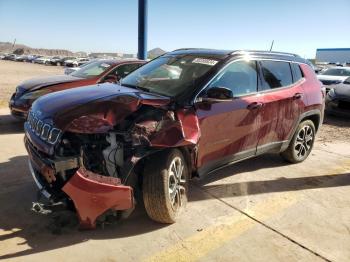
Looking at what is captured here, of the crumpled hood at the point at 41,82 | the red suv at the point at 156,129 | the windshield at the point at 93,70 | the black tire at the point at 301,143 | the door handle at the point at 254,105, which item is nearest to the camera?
the red suv at the point at 156,129

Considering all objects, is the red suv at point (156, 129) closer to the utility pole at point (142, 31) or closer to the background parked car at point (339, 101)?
the background parked car at point (339, 101)

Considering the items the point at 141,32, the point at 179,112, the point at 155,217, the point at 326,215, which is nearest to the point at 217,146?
the point at 179,112

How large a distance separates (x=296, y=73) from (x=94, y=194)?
3955 mm

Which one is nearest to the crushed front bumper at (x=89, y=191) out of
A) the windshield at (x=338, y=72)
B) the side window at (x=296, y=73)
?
the side window at (x=296, y=73)

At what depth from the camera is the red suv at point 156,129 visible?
3.41 meters

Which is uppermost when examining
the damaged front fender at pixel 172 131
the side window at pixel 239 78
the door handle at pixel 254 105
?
the side window at pixel 239 78

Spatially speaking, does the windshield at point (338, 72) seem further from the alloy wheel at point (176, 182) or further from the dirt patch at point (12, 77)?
the alloy wheel at point (176, 182)

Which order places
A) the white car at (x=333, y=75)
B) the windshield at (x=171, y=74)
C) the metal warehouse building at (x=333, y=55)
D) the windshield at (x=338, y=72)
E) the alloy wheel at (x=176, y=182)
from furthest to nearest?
the metal warehouse building at (x=333, y=55) < the windshield at (x=338, y=72) < the white car at (x=333, y=75) < the windshield at (x=171, y=74) < the alloy wheel at (x=176, y=182)

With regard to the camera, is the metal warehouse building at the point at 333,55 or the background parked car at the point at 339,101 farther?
the metal warehouse building at the point at 333,55

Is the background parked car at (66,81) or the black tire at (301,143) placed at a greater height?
the background parked car at (66,81)

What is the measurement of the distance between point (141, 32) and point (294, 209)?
996 centimetres

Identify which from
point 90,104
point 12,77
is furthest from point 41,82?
point 12,77

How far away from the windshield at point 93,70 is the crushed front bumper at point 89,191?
522 cm

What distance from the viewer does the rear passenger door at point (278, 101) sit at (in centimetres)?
513
